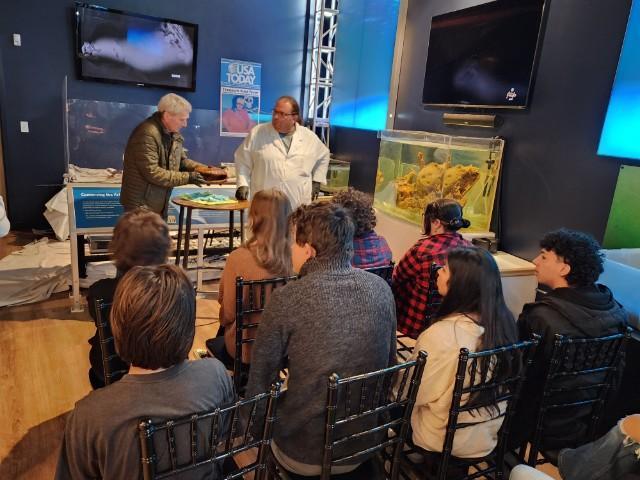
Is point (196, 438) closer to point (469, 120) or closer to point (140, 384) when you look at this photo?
point (140, 384)

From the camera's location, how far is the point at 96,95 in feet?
15.4

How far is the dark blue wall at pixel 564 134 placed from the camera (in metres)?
2.34

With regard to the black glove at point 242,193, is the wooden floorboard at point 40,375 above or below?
below

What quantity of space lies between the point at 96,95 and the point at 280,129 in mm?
2743

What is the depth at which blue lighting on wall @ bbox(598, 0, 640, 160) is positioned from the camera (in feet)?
7.02

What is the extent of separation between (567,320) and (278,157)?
2.09 metres

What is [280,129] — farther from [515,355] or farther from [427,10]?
[515,355]

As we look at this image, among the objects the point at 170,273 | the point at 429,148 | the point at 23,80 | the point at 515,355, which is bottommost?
the point at 515,355

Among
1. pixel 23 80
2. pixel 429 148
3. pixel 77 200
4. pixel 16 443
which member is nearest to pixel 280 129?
pixel 429 148

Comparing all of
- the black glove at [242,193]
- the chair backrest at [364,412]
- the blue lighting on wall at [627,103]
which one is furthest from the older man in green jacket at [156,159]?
the blue lighting on wall at [627,103]

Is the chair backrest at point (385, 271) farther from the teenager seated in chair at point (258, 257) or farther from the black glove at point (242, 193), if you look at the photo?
the black glove at point (242, 193)

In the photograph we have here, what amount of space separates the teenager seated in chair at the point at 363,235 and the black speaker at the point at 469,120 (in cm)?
146

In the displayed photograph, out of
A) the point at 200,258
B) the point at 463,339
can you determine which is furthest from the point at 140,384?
the point at 200,258

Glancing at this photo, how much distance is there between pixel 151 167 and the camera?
272 cm
